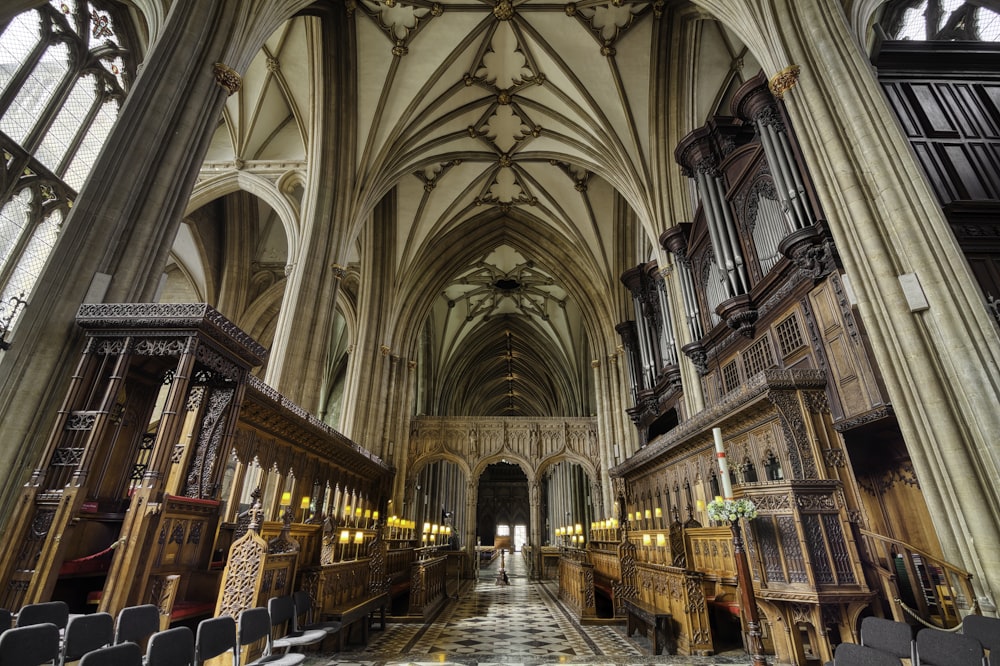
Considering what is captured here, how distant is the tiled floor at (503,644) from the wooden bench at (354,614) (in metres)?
0.18

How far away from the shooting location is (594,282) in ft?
60.6

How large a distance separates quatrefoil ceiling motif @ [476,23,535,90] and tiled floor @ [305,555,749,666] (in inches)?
558

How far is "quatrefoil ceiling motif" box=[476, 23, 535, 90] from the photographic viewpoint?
13.1 meters

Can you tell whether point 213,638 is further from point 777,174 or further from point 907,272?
point 777,174

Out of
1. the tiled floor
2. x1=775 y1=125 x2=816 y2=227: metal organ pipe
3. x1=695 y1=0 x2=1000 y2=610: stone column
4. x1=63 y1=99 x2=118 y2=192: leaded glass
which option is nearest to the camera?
x1=695 y1=0 x2=1000 y2=610: stone column

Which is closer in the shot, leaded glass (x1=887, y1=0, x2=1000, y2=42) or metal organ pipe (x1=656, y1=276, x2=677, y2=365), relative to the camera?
leaded glass (x1=887, y1=0, x2=1000, y2=42)

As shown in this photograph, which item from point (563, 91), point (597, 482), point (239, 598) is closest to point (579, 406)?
point (597, 482)

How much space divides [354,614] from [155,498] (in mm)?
2980

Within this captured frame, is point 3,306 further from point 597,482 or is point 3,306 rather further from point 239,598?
point 597,482

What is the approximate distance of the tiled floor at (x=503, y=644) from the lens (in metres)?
5.12

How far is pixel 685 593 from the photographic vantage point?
548cm

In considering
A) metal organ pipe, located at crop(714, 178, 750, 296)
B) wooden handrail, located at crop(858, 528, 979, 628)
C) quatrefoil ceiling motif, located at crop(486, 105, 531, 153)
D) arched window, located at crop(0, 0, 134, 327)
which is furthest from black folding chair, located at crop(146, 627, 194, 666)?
quatrefoil ceiling motif, located at crop(486, 105, 531, 153)

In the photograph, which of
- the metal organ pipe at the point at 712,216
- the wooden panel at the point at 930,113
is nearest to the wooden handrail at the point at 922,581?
the metal organ pipe at the point at 712,216

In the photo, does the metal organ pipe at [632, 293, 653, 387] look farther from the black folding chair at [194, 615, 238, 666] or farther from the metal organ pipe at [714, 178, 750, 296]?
the black folding chair at [194, 615, 238, 666]
